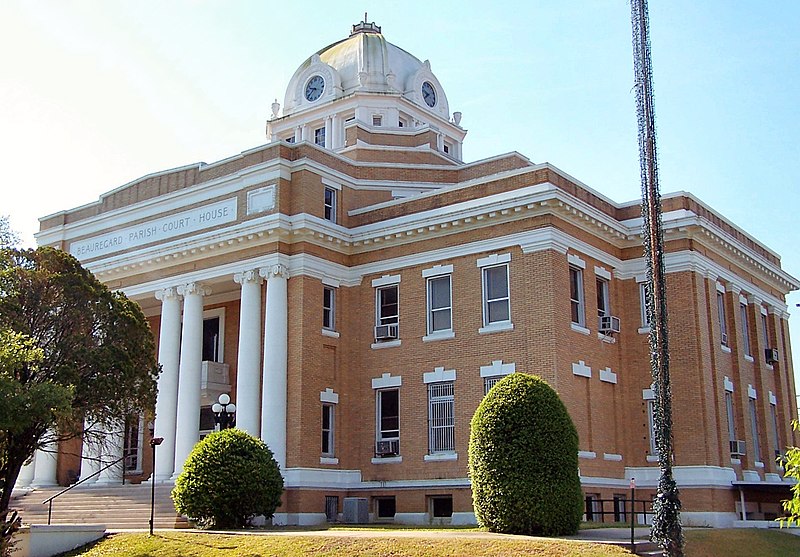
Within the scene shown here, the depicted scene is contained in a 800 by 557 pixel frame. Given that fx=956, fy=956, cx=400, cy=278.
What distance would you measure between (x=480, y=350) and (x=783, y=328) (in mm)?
15664

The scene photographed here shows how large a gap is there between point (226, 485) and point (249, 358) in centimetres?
657

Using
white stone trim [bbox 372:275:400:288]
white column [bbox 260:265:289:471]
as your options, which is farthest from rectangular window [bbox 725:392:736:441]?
white column [bbox 260:265:289:471]

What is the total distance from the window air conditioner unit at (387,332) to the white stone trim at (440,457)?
431 cm

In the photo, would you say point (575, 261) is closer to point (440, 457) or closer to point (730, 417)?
point (440, 457)

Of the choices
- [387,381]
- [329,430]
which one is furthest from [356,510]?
[387,381]

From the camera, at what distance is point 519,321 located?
29.5 meters

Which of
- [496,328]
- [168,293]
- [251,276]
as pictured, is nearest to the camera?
[496,328]

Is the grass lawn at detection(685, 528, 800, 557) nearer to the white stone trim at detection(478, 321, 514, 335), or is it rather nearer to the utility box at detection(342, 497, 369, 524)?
the white stone trim at detection(478, 321, 514, 335)

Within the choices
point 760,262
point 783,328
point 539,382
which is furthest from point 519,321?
point 783,328

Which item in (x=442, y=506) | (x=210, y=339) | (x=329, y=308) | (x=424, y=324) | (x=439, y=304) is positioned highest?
(x=329, y=308)

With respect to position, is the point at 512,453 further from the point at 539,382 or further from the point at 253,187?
the point at 253,187

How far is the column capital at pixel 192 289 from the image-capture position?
112 feet

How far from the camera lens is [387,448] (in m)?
31.7

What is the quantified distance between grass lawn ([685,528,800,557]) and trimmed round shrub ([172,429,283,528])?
1130cm
